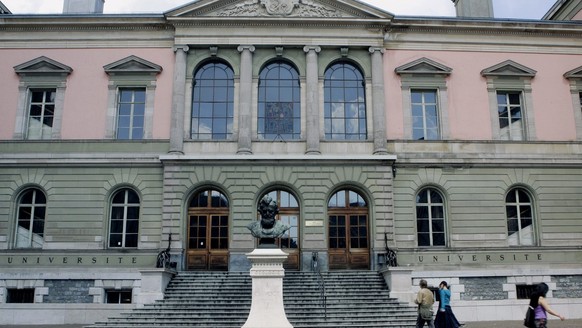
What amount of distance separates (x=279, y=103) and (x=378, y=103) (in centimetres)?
398

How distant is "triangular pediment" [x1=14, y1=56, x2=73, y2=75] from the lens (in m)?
22.8

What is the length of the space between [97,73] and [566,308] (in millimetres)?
20196

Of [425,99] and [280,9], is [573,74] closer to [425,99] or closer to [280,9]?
[425,99]

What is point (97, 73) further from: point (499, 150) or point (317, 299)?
point (499, 150)

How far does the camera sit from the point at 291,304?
18109 mm

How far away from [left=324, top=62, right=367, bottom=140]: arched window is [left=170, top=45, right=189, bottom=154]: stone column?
5736 millimetres

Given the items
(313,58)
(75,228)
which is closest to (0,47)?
(75,228)

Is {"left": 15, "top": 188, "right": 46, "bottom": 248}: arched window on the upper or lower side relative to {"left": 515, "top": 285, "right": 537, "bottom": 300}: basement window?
upper

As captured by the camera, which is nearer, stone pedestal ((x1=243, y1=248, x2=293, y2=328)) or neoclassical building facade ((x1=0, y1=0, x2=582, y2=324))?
stone pedestal ((x1=243, y1=248, x2=293, y2=328))

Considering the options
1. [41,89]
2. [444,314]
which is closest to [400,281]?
[444,314]

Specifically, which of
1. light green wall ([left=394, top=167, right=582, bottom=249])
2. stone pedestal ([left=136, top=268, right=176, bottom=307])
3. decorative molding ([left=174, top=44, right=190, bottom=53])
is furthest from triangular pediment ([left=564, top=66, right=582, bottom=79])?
stone pedestal ([left=136, top=268, right=176, bottom=307])

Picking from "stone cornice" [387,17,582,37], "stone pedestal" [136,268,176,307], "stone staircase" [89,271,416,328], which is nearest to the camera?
"stone staircase" [89,271,416,328]

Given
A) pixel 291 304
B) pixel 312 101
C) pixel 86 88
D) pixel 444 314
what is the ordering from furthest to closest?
pixel 86 88
pixel 312 101
pixel 291 304
pixel 444 314

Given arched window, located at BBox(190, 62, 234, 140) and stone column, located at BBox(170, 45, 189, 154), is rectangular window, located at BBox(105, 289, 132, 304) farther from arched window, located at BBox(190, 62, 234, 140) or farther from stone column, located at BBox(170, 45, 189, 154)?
arched window, located at BBox(190, 62, 234, 140)
